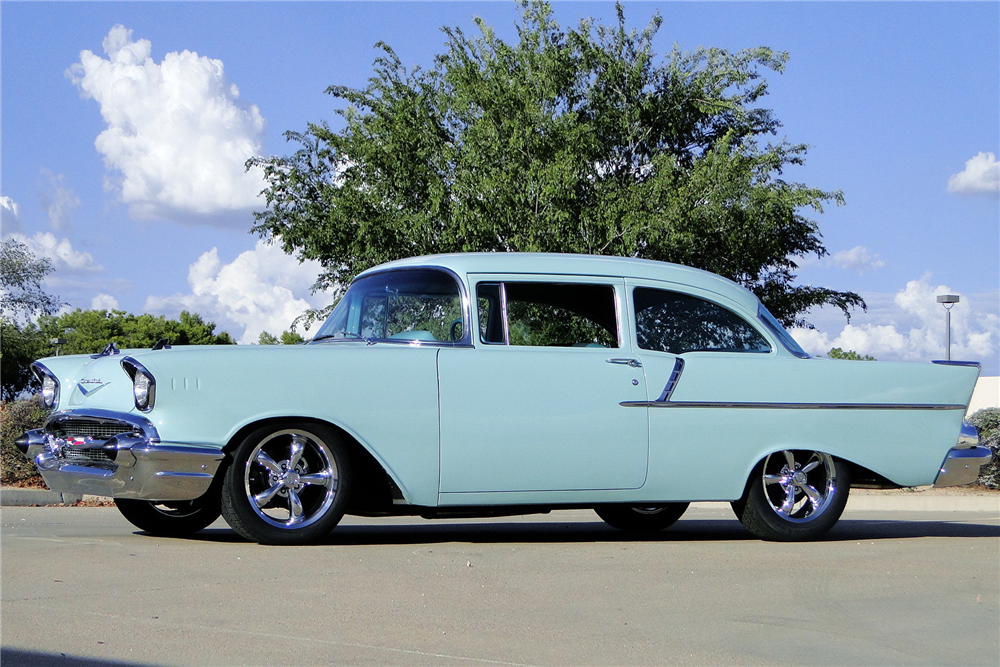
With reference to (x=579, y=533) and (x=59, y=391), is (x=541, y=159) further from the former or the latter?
(x=59, y=391)

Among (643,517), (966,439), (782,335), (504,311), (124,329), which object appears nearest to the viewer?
(504,311)

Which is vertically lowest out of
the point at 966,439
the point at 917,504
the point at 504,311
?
the point at 917,504

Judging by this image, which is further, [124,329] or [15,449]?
[124,329]

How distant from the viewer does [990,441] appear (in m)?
16.8

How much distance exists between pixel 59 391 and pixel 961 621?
16.4 ft

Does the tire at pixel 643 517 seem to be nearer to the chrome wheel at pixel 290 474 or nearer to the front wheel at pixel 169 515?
the chrome wheel at pixel 290 474

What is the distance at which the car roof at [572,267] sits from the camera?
698 centimetres

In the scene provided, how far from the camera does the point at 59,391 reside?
642 cm

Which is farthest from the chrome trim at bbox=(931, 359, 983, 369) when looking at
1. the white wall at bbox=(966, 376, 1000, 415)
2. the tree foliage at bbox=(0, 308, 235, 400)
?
the tree foliage at bbox=(0, 308, 235, 400)

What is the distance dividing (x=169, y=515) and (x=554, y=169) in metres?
13.5

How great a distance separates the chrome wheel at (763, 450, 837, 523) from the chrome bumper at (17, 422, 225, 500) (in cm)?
363

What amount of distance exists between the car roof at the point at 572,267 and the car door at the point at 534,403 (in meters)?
0.09

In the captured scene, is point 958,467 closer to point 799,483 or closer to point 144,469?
point 799,483

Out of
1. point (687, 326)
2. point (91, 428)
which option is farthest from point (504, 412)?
point (91, 428)
